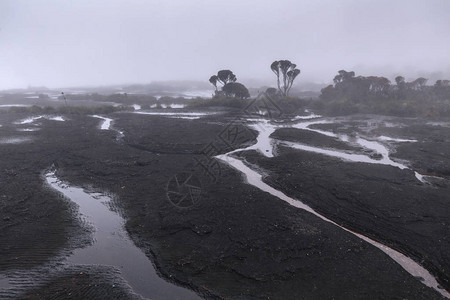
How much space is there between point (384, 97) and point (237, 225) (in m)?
55.4

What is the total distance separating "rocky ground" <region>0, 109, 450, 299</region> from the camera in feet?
36.3

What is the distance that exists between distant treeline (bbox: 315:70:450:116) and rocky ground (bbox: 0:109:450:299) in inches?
1271

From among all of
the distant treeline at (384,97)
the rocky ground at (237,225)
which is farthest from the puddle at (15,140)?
the distant treeline at (384,97)

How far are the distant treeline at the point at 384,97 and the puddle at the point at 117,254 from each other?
155ft

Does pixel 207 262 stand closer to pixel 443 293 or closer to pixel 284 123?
pixel 443 293

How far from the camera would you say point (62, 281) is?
36.5 feet

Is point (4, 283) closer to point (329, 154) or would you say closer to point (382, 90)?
point (329, 154)

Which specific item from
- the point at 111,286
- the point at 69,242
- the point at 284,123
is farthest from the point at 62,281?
the point at 284,123

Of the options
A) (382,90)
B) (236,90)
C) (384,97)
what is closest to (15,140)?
(236,90)

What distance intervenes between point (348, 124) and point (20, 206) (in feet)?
134

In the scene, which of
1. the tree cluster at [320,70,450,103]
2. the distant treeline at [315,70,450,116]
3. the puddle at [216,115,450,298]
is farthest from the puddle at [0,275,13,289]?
the tree cluster at [320,70,450,103]

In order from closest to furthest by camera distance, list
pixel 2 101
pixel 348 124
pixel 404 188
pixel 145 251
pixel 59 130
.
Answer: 1. pixel 145 251
2. pixel 404 188
3. pixel 59 130
4. pixel 348 124
5. pixel 2 101

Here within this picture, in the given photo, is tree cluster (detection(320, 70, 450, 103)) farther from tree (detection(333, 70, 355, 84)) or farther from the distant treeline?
tree (detection(333, 70, 355, 84))

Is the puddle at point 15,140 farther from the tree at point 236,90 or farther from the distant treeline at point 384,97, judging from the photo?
the distant treeline at point 384,97
